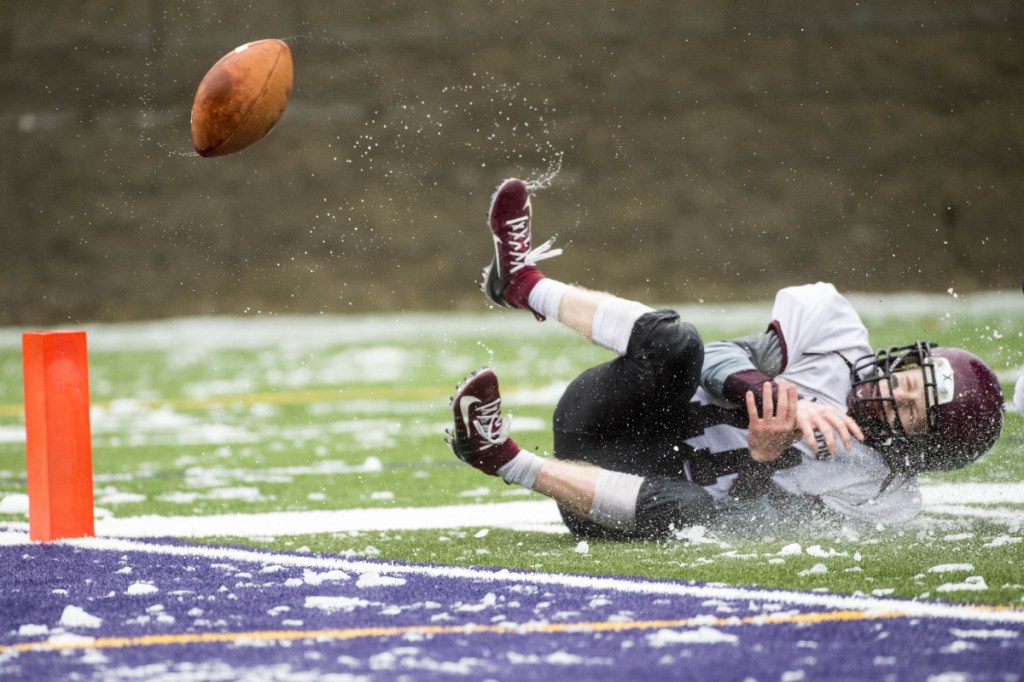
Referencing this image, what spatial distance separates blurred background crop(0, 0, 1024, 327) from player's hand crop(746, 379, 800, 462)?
15159 millimetres

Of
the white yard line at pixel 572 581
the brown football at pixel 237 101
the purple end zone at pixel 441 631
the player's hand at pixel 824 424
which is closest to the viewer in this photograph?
the purple end zone at pixel 441 631

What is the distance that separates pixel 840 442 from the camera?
398 centimetres

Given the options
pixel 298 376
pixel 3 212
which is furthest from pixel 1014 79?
pixel 3 212

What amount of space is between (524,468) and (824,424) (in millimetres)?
828

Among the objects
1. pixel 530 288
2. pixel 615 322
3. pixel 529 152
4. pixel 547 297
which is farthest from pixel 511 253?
pixel 529 152

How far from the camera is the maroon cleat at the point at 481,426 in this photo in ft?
12.4

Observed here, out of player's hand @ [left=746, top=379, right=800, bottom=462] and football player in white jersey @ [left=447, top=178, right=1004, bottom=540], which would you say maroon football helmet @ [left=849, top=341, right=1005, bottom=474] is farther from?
player's hand @ [left=746, top=379, right=800, bottom=462]

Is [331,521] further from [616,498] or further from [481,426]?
[616,498]

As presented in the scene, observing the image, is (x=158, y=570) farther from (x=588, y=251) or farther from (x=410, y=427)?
(x=588, y=251)

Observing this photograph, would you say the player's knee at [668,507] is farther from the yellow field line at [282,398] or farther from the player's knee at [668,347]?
the yellow field line at [282,398]

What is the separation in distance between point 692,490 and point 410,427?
12.6 feet

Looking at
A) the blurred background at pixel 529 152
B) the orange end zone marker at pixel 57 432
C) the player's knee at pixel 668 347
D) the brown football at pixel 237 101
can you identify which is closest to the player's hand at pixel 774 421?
the player's knee at pixel 668 347

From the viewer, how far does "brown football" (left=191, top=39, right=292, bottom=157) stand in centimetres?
466

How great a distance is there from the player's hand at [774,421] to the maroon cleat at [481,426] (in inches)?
25.7
